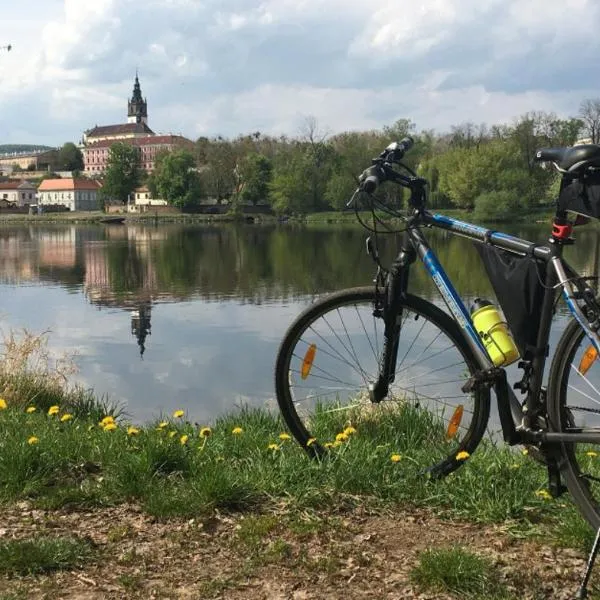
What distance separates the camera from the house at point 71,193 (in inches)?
5418

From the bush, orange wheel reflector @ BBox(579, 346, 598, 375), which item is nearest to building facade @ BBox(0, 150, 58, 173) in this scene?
the bush

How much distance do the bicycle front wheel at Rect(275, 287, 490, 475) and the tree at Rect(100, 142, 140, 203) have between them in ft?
394

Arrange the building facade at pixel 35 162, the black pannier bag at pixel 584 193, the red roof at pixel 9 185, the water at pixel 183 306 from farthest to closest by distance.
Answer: the building facade at pixel 35 162
the red roof at pixel 9 185
the water at pixel 183 306
the black pannier bag at pixel 584 193

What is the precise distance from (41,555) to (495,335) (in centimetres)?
204

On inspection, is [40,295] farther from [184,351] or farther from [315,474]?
[315,474]

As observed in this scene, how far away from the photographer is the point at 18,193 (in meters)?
147

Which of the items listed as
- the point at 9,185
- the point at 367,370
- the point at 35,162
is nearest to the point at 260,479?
the point at 367,370

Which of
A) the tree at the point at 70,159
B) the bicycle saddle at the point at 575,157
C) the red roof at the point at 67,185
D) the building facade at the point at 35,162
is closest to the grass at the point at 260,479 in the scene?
the bicycle saddle at the point at 575,157

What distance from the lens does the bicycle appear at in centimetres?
289

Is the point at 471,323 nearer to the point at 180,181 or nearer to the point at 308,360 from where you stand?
the point at 308,360

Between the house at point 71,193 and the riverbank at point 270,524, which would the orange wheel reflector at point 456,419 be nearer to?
the riverbank at point 270,524

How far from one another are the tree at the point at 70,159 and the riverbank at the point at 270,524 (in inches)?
7022

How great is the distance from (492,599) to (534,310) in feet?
3.74

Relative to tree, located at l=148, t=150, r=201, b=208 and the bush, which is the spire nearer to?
tree, located at l=148, t=150, r=201, b=208
